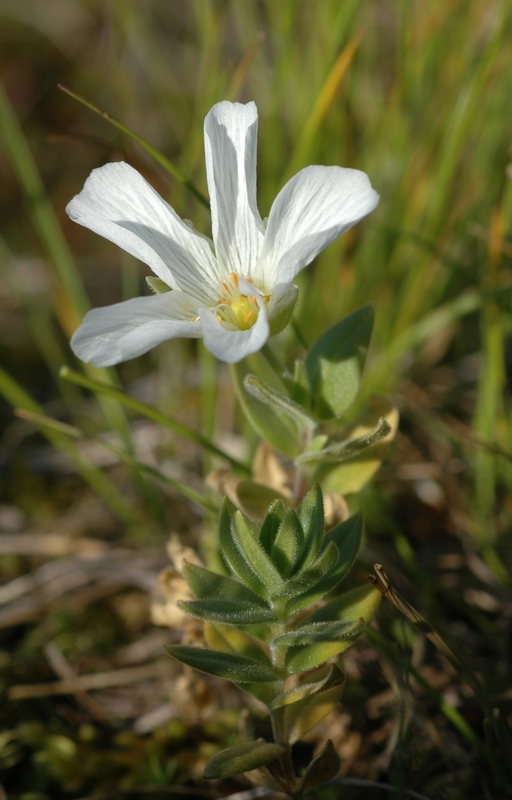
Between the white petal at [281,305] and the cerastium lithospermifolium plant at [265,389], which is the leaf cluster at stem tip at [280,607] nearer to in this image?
the cerastium lithospermifolium plant at [265,389]

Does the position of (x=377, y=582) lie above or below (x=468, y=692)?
above

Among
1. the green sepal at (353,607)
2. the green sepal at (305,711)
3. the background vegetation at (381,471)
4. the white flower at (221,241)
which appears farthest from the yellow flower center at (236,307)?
the green sepal at (305,711)

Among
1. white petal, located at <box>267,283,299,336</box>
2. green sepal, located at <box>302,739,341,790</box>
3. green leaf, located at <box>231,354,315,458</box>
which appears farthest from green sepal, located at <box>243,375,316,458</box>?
green sepal, located at <box>302,739,341,790</box>

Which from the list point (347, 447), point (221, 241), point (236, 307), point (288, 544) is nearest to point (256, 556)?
point (288, 544)

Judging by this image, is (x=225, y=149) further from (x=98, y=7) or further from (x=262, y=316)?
(x=98, y=7)

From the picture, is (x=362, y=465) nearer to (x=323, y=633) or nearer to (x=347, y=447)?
(x=347, y=447)

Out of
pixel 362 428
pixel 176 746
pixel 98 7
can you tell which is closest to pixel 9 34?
pixel 98 7
